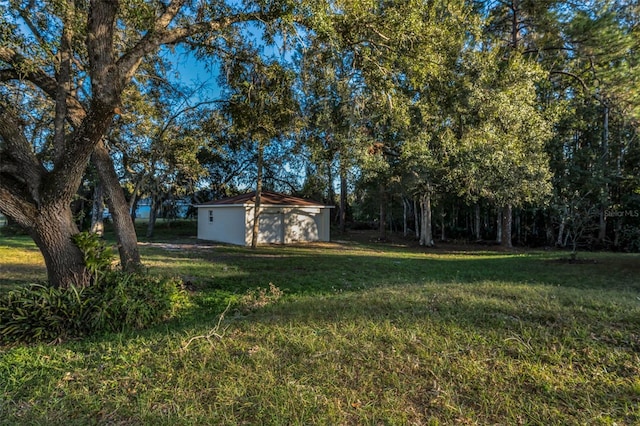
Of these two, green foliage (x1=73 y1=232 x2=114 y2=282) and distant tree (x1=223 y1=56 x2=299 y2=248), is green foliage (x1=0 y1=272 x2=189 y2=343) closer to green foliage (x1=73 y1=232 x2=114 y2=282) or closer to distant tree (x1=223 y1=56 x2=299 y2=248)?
green foliage (x1=73 y1=232 x2=114 y2=282)

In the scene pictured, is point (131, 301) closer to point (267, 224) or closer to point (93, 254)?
point (93, 254)

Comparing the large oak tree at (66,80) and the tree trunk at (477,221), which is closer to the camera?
the large oak tree at (66,80)

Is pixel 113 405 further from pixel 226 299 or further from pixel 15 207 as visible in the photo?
pixel 226 299

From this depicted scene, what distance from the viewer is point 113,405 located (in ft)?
8.03

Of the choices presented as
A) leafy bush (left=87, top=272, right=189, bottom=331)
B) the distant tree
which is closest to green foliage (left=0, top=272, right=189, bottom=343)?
leafy bush (left=87, top=272, right=189, bottom=331)

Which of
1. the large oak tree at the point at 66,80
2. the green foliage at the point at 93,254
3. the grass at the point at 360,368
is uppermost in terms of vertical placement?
the large oak tree at the point at 66,80

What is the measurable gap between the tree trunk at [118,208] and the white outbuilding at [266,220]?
11.3 m

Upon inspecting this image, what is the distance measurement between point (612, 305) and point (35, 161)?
24.5 feet

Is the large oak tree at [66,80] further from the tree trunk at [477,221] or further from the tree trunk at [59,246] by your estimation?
the tree trunk at [477,221]

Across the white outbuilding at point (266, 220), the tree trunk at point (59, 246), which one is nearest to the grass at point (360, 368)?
the tree trunk at point (59, 246)

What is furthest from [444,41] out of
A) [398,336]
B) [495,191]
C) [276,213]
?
[276,213]

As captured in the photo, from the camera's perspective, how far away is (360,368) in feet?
9.19

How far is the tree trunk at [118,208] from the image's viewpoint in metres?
6.30

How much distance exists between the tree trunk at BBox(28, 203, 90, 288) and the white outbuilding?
42.8 ft
